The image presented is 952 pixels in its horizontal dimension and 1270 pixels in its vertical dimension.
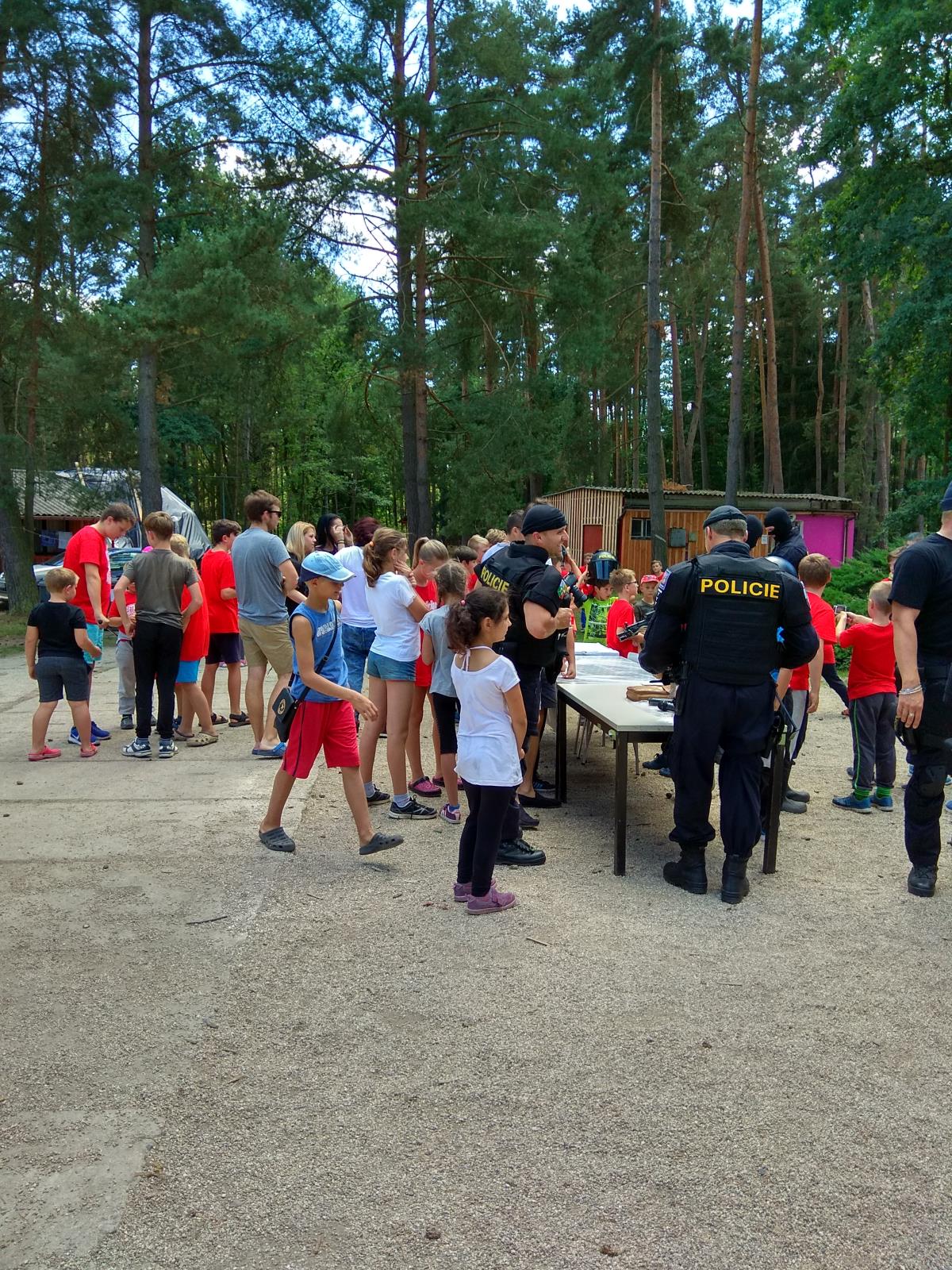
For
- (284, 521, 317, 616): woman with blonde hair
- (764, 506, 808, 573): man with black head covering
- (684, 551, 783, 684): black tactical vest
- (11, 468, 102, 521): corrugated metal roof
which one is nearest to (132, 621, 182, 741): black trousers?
(284, 521, 317, 616): woman with blonde hair

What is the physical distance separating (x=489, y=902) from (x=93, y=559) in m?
4.94

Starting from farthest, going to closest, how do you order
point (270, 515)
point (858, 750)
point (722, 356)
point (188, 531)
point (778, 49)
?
point (722, 356)
point (188, 531)
point (778, 49)
point (270, 515)
point (858, 750)

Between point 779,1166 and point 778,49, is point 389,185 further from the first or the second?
point 779,1166

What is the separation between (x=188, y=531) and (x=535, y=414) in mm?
9814

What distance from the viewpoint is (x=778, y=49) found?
2220 centimetres

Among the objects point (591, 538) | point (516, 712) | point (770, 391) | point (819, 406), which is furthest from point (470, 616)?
point (819, 406)

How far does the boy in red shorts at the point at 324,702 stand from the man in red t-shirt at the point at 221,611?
3.10 m

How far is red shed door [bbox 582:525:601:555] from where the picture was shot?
25094 millimetres

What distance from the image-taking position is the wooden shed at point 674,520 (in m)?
23.6

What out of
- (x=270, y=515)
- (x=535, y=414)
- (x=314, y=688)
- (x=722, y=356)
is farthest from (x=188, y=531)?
(x=722, y=356)

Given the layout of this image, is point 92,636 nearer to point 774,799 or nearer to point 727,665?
point 727,665

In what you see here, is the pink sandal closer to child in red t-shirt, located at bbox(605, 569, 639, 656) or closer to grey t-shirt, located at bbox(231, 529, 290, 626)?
grey t-shirt, located at bbox(231, 529, 290, 626)

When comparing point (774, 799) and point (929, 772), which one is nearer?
point (929, 772)

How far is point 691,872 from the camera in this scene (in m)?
4.65
